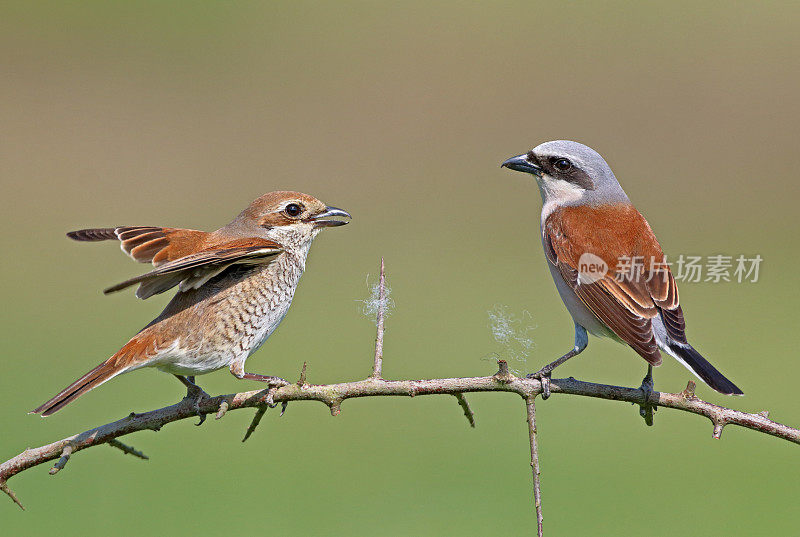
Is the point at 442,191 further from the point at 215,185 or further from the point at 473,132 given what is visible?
the point at 215,185

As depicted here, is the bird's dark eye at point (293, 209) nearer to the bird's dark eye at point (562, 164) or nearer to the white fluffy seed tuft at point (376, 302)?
the white fluffy seed tuft at point (376, 302)

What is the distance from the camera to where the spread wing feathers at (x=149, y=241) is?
3686 millimetres

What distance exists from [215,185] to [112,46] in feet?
24.5

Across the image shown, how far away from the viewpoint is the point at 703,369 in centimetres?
389

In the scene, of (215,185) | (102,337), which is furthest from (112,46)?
(102,337)

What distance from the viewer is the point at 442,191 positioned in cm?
1870

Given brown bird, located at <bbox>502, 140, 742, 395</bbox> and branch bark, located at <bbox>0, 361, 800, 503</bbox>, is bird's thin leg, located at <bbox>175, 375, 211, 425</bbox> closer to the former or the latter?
branch bark, located at <bbox>0, 361, 800, 503</bbox>

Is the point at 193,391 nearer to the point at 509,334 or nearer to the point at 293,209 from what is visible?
the point at 293,209

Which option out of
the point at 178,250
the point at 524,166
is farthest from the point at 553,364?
the point at 178,250

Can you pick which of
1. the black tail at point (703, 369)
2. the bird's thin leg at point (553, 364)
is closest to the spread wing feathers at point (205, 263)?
the bird's thin leg at point (553, 364)

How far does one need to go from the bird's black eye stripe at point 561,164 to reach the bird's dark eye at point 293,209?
1.38m

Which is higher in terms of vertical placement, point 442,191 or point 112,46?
point 112,46

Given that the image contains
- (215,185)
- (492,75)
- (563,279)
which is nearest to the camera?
(563,279)

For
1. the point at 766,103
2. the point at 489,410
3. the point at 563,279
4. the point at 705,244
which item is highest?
the point at 766,103
